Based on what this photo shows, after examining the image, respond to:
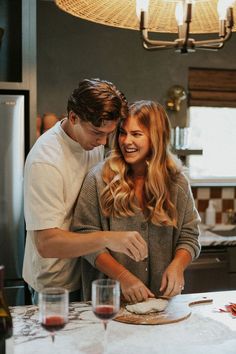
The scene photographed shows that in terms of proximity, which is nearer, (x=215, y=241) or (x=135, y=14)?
(x=135, y=14)

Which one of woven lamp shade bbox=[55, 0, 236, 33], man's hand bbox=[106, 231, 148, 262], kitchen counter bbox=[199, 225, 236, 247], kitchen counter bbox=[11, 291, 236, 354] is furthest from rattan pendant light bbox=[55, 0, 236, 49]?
kitchen counter bbox=[199, 225, 236, 247]

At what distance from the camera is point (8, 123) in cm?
298

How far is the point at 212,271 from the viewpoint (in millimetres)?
3604

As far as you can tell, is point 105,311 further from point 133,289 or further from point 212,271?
point 212,271

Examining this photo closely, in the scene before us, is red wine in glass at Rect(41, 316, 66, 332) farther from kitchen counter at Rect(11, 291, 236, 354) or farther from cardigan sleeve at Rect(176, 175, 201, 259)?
cardigan sleeve at Rect(176, 175, 201, 259)

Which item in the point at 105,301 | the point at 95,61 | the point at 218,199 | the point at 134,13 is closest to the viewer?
the point at 105,301

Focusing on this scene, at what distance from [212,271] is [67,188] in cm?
190

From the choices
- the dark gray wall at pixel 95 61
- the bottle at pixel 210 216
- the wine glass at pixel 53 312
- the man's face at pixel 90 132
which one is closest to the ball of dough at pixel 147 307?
the wine glass at pixel 53 312

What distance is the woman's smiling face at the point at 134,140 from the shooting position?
6.85ft

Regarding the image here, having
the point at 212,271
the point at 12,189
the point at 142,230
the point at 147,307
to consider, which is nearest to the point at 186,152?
the point at 212,271

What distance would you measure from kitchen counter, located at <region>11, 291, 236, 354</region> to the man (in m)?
0.25

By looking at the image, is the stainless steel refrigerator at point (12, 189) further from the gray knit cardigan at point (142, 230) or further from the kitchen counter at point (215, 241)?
the kitchen counter at point (215, 241)

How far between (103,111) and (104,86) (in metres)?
0.11

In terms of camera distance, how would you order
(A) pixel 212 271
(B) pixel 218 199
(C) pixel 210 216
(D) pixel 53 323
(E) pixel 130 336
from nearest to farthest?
1. (D) pixel 53 323
2. (E) pixel 130 336
3. (A) pixel 212 271
4. (C) pixel 210 216
5. (B) pixel 218 199
